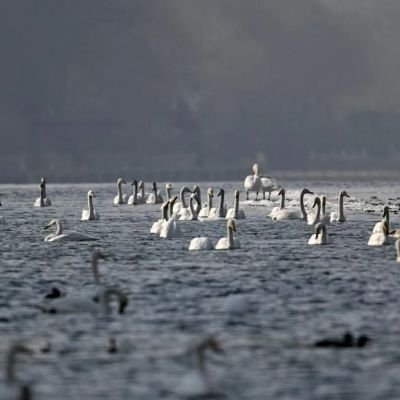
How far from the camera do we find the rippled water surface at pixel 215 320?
21.6 meters

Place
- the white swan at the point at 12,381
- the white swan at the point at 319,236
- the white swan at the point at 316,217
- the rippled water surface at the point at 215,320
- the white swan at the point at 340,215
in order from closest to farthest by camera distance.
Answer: the white swan at the point at 12,381, the rippled water surface at the point at 215,320, the white swan at the point at 319,236, the white swan at the point at 316,217, the white swan at the point at 340,215

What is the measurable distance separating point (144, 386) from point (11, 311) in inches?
Answer: 350

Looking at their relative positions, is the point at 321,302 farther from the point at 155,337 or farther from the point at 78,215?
the point at 78,215

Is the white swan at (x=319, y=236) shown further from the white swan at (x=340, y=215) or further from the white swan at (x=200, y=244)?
the white swan at (x=340, y=215)

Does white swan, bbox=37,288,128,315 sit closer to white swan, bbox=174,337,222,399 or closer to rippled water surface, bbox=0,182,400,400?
rippled water surface, bbox=0,182,400,400

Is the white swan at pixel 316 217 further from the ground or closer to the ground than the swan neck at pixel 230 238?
further from the ground

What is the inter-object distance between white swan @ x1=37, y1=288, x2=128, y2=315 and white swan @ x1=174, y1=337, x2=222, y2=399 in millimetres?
7503

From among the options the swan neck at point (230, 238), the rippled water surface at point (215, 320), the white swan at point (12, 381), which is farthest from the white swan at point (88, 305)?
the swan neck at point (230, 238)

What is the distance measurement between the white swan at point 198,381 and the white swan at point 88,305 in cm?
750

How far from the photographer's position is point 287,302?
30.5m

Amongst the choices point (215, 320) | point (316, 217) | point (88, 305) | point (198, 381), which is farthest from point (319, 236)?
point (198, 381)

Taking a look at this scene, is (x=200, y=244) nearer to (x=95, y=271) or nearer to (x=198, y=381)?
(x=95, y=271)

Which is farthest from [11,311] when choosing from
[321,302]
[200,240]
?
[200,240]

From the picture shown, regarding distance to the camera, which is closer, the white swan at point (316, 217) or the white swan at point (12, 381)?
the white swan at point (12, 381)
